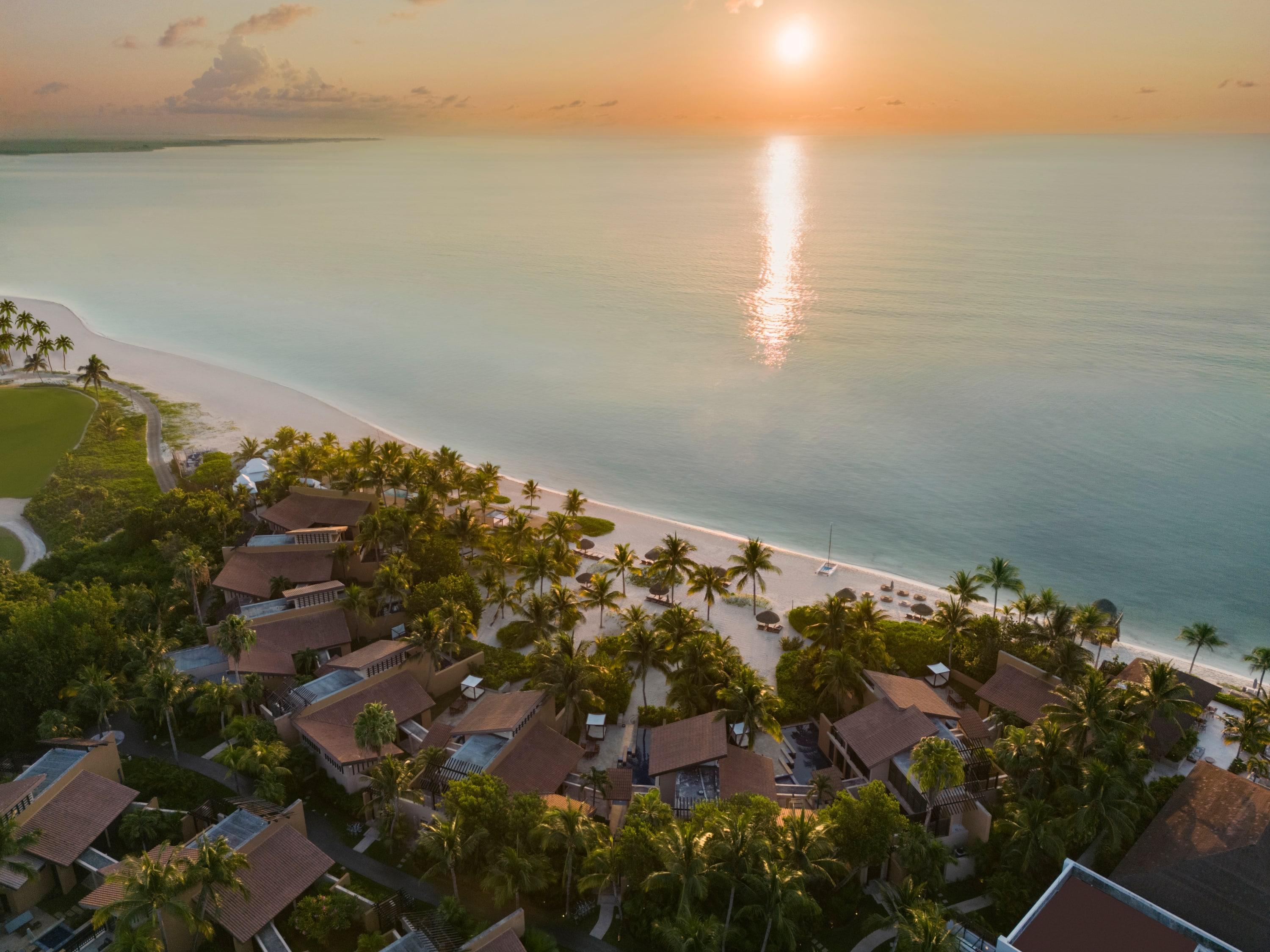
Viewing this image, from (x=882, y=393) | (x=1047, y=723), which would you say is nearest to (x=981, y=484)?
(x=882, y=393)

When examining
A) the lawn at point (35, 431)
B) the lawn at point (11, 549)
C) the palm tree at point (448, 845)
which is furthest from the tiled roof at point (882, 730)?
the lawn at point (35, 431)

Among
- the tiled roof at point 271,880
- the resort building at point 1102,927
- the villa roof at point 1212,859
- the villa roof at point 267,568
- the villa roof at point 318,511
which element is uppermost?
the villa roof at point 318,511

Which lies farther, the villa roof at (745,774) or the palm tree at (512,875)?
the villa roof at (745,774)

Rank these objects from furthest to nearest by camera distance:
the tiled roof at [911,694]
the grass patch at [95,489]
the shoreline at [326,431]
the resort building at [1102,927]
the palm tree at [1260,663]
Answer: the grass patch at [95,489] < the shoreline at [326,431] < the palm tree at [1260,663] < the tiled roof at [911,694] < the resort building at [1102,927]

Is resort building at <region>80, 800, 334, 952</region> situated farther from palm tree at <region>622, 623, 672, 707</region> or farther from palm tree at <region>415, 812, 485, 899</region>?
palm tree at <region>622, 623, 672, 707</region>

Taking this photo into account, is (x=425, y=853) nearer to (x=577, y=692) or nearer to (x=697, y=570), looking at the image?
(x=577, y=692)

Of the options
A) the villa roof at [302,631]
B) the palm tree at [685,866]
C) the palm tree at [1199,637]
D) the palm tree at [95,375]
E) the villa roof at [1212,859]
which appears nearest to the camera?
the villa roof at [1212,859]

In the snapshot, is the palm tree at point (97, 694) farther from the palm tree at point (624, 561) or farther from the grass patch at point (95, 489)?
the palm tree at point (624, 561)
